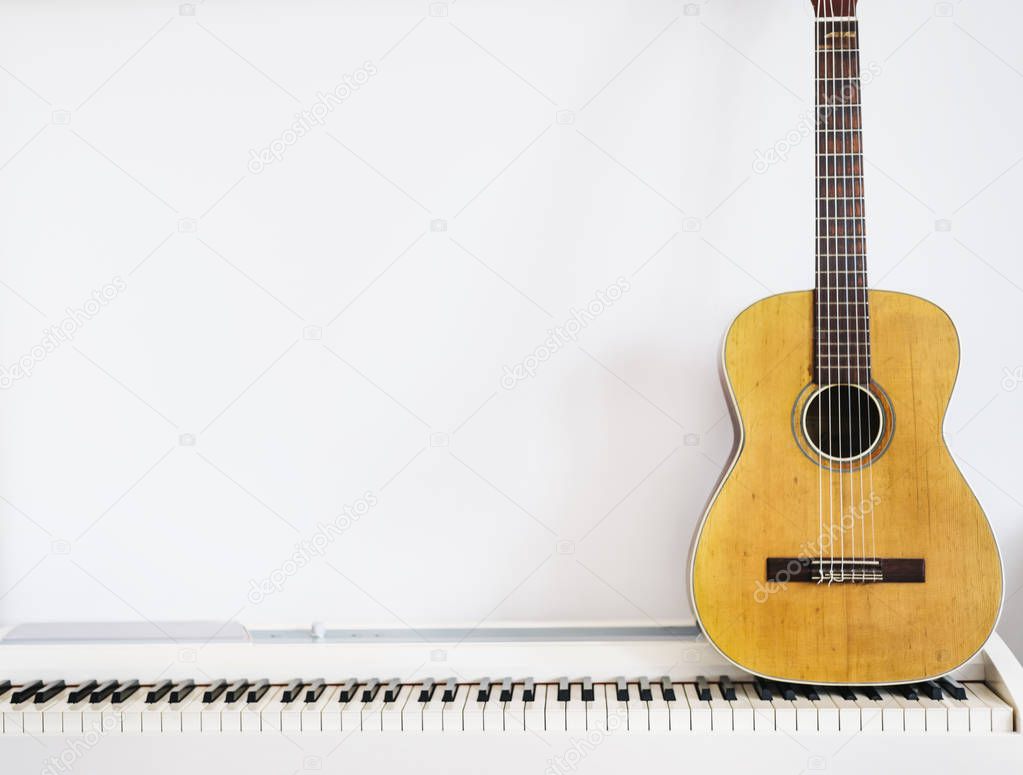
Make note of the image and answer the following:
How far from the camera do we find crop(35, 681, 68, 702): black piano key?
1430mm

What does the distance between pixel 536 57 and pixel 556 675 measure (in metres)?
1.33

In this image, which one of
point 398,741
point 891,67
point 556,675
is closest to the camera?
point 398,741

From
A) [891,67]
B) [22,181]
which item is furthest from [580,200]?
[22,181]

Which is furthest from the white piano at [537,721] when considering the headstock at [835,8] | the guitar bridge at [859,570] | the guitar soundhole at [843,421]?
the headstock at [835,8]

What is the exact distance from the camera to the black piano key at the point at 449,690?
1415 mm

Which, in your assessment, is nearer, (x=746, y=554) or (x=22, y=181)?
(x=746, y=554)

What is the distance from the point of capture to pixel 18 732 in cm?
138

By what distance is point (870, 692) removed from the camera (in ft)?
4.65

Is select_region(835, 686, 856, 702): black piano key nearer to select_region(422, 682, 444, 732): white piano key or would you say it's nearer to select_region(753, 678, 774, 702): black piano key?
select_region(753, 678, 774, 702): black piano key

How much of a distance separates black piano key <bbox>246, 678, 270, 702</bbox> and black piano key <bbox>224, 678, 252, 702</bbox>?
0.05ft

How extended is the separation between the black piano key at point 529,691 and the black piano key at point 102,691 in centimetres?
79

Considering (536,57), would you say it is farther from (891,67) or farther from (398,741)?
(398,741)

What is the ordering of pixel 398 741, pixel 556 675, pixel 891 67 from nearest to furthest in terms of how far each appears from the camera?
pixel 398 741
pixel 556 675
pixel 891 67

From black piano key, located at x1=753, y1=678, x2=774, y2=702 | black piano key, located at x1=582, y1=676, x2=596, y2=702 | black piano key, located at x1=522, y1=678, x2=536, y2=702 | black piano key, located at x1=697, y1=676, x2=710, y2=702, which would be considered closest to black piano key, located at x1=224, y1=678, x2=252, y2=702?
black piano key, located at x1=522, y1=678, x2=536, y2=702
